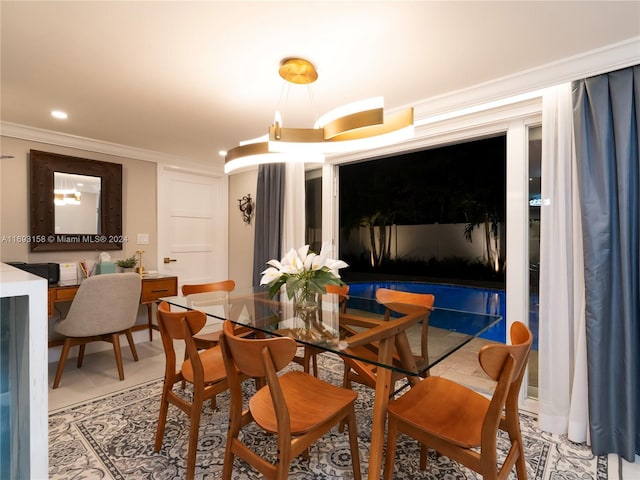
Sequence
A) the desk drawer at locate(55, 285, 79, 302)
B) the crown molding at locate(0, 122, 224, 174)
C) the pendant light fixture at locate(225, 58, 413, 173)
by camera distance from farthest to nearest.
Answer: the crown molding at locate(0, 122, 224, 174)
the desk drawer at locate(55, 285, 79, 302)
the pendant light fixture at locate(225, 58, 413, 173)

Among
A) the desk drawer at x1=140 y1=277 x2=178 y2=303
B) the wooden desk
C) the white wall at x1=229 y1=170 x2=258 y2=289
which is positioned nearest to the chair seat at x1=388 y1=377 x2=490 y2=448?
the wooden desk

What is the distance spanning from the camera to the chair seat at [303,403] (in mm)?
1344

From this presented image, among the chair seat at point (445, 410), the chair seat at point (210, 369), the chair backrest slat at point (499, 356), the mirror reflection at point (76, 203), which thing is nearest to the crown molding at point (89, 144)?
the mirror reflection at point (76, 203)

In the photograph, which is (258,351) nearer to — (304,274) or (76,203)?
(304,274)

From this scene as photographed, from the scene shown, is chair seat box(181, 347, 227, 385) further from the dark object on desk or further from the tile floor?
the dark object on desk

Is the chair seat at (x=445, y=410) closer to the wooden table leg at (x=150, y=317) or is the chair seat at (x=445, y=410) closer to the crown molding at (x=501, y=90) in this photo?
the crown molding at (x=501, y=90)

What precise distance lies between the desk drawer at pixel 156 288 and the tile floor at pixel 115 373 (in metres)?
0.62

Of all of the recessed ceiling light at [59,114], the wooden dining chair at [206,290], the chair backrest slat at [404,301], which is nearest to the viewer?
the chair backrest slat at [404,301]

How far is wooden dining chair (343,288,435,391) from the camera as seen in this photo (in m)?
1.43

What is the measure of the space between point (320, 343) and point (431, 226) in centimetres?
429

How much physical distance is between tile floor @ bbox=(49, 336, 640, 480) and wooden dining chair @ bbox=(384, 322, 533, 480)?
150 centimetres

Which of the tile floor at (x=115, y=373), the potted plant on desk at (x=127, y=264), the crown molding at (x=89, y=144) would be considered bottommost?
the tile floor at (x=115, y=373)

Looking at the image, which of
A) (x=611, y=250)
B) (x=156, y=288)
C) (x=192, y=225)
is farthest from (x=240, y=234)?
(x=611, y=250)

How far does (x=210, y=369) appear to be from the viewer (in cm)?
187
